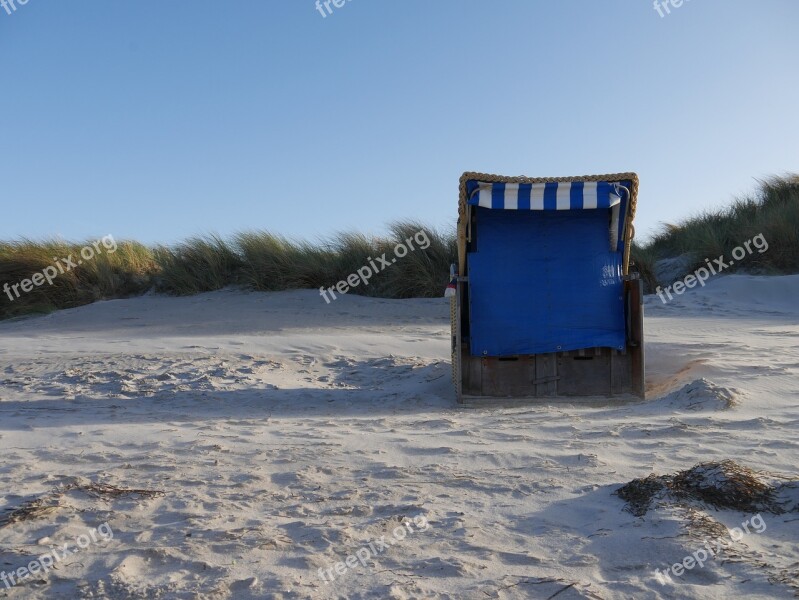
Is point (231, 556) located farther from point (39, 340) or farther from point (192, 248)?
point (192, 248)

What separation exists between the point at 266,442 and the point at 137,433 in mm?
904

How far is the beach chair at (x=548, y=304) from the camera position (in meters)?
6.49

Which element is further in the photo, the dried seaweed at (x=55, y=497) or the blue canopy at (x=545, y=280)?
the blue canopy at (x=545, y=280)

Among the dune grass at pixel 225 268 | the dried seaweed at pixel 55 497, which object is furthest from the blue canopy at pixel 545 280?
the dune grass at pixel 225 268

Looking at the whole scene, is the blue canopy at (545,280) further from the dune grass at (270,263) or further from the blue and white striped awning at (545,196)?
the dune grass at (270,263)

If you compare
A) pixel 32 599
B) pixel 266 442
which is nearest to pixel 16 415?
pixel 266 442

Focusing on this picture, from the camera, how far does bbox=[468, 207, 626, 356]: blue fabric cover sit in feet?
21.3

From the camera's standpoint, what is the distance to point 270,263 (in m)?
13.4

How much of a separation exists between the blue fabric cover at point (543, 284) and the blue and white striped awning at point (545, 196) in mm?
252

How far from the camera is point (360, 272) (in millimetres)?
13609

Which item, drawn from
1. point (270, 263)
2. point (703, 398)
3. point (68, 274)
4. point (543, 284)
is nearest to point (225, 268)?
point (270, 263)

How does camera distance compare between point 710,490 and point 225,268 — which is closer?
point 710,490

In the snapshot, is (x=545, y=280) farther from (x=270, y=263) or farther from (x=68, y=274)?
(x=68, y=274)

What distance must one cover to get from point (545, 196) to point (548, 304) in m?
0.93
